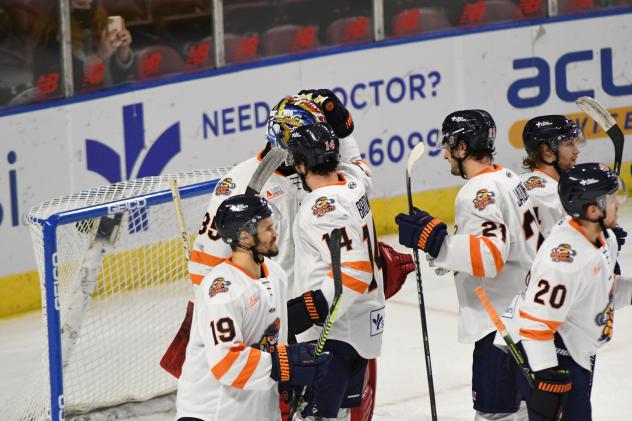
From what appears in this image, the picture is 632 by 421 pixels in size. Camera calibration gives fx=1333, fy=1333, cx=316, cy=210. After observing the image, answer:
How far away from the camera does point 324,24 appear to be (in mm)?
8383

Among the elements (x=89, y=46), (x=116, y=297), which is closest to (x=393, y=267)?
(x=116, y=297)

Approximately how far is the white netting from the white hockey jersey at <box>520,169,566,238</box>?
1413mm

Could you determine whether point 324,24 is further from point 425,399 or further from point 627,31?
point 425,399

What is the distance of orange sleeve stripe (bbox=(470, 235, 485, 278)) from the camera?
4.16m

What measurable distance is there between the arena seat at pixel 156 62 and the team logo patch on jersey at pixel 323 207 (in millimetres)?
3799

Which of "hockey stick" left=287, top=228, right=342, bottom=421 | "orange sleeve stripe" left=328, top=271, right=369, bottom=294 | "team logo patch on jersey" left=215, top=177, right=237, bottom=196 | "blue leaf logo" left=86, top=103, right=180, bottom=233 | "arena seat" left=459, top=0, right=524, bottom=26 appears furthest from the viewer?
"arena seat" left=459, top=0, right=524, bottom=26

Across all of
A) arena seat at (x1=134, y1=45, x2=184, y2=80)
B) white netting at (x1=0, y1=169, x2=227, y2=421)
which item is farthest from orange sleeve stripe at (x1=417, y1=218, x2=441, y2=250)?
arena seat at (x1=134, y1=45, x2=184, y2=80)

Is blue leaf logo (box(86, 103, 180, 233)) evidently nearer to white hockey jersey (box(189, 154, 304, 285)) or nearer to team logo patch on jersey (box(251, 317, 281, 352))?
white hockey jersey (box(189, 154, 304, 285))

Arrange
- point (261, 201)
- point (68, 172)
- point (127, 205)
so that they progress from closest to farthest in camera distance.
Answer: point (261, 201) < point (127, 205) < point (68, 172)

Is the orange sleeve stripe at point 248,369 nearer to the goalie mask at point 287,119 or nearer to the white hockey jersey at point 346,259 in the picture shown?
the white hockey jersey at point 346,259

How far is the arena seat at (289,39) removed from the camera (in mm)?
8172

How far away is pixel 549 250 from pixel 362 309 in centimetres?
83

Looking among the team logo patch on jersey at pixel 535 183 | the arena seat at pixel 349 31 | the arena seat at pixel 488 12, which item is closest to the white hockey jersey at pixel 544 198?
the team logo patch on jersey at pixel 535 183

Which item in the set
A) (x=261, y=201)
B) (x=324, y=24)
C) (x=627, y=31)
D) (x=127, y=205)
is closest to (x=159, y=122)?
(x=324, y=24)
